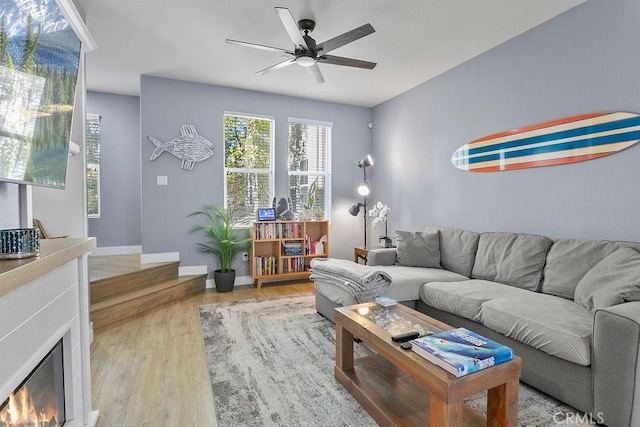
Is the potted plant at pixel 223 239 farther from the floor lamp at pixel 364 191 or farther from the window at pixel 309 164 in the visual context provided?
the floor lamp at pixel 364 191

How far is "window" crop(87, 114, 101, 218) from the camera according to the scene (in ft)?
15.4

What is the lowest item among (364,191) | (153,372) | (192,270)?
(153,372)

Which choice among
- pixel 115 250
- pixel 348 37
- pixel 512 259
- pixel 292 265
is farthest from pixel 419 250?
pixel 115 250

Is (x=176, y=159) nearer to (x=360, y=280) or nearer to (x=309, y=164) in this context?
(x=309, y=164)

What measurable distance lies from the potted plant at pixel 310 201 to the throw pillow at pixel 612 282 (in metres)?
3.25

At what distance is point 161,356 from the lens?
7.97 feet

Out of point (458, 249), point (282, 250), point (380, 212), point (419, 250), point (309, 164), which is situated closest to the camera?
point (458, 249)

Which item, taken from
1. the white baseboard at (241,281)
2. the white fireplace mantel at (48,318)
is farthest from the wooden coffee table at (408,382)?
the white baseboard at (241,281)

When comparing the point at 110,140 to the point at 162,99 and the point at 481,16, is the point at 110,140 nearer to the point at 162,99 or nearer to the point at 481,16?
the point at 162,99

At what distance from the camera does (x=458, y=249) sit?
3322 mm

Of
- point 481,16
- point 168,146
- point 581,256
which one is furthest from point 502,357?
point 168,146

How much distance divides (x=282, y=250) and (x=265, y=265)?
314 mm

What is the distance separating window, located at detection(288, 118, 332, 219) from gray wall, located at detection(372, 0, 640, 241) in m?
1.24

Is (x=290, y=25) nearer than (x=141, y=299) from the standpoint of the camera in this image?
Yes
